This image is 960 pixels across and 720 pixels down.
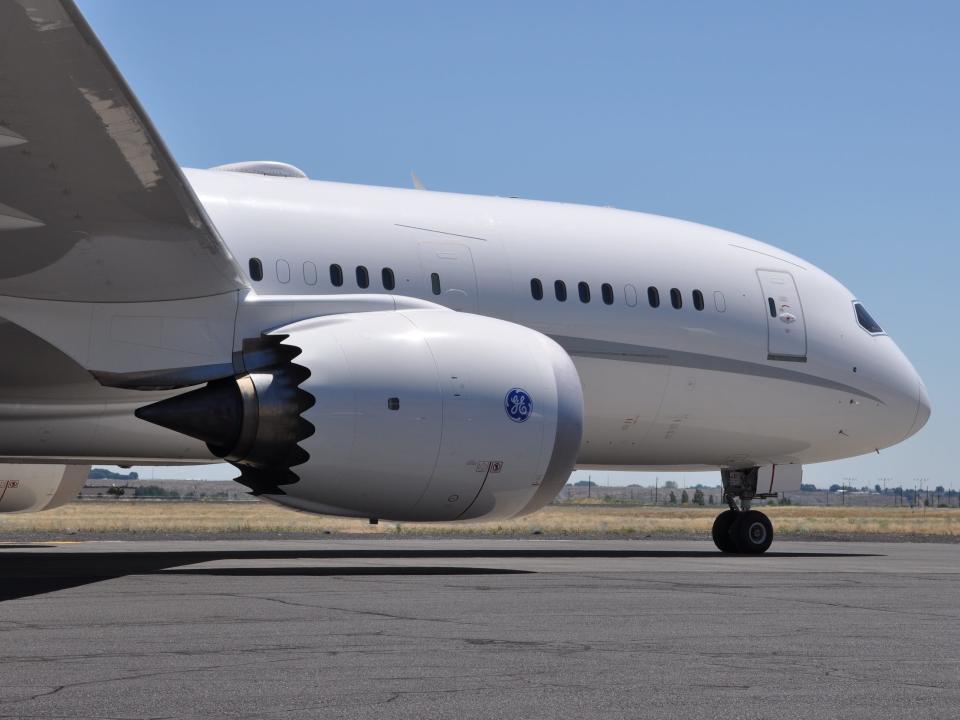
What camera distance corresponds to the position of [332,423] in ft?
41.7

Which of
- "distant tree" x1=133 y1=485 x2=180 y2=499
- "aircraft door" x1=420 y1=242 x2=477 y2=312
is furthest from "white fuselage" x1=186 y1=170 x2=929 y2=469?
"distant tree" x1=133 y1=485 x2=180 y2=499

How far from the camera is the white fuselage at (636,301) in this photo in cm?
1593

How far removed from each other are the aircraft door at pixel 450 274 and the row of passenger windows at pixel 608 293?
97 cm

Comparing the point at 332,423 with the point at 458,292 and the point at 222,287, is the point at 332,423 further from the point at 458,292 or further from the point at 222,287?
the point at 458,292

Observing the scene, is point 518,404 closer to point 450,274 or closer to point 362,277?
point 362,277

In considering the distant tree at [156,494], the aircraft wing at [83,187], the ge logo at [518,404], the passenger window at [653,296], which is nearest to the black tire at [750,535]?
the passenger window at [653,296]

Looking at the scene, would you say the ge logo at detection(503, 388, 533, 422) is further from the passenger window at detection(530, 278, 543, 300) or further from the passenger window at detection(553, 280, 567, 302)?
the passenger window at detection(553, 280, 567, 302)

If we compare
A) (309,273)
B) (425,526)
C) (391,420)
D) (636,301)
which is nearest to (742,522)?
(636,301)

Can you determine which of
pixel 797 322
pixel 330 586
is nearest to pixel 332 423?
pixel 330 586

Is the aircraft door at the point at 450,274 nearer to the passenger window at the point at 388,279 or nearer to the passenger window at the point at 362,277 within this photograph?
the passenger window at the point at 388,279

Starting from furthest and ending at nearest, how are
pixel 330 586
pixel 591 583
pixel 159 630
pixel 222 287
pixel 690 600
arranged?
1. pixel 222 287
2. pixel 591 583
3. pixel 330 586
4. pixel 690 600
5. pixel 159 630

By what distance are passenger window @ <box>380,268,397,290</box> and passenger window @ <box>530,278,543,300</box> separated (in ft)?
6.68

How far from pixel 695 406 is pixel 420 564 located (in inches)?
188

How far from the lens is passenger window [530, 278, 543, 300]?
17156 mm
